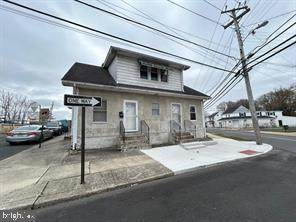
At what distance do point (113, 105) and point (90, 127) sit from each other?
1.86 m

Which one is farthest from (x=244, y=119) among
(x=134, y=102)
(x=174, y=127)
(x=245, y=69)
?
(x=134, y=102)

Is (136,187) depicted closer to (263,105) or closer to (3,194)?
(3,194)

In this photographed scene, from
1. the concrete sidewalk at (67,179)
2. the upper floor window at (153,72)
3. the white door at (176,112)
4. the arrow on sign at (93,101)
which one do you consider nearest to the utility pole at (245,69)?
the white door at (176,112)

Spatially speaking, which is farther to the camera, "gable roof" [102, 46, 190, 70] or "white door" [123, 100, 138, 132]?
"gable roof" [102, 46, 190, 70]

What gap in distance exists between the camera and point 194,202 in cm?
336

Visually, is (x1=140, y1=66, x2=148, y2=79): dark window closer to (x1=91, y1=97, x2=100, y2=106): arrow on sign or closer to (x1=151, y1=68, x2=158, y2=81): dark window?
(x1=151, y1=68, x2=158, y2=81): dark window

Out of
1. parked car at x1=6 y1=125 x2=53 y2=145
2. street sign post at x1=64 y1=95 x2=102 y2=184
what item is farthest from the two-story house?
parked car at x1=6 y1=125 x2=53 y2=145

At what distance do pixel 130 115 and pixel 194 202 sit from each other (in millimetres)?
7437

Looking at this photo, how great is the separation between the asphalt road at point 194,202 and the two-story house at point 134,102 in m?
4.90

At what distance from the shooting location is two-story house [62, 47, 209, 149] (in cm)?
899

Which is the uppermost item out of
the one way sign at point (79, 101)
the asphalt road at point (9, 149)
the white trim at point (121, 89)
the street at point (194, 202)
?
the white trim at point (121, 89)

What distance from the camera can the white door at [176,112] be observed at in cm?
1183

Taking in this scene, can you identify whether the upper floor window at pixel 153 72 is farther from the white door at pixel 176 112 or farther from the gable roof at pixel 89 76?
the white door at pixel 176 112

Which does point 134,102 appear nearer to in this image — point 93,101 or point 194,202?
point 93,101
